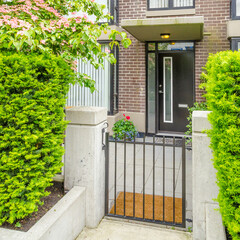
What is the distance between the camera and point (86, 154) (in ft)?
10.9

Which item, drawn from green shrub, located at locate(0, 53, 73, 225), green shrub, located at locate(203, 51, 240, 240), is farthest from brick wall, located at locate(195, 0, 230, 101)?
green shrub, located at locate(0, 53, 73, 225)

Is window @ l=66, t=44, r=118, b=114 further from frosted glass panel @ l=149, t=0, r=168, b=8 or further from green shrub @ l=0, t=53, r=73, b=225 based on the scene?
green shrub @ l=0, t=53, r=73, b=225

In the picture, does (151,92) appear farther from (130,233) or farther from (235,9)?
(130,233)

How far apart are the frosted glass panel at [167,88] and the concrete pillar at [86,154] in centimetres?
561

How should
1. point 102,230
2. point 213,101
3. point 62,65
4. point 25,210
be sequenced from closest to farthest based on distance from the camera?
point 213,101 → point 25,210 → point 62,65 → point 102,230

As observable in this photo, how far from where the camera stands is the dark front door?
849 cm

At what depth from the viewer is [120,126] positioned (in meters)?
8.17

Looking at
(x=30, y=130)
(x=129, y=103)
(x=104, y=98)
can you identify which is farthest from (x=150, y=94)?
(x=30, y=130)

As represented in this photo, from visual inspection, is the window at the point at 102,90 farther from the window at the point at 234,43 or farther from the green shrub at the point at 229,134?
the green shrub at the point at 229,134

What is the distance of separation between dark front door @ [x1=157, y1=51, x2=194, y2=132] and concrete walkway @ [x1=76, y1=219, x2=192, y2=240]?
5638 mm

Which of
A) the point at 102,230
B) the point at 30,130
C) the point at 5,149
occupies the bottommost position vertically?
the point at 102,230

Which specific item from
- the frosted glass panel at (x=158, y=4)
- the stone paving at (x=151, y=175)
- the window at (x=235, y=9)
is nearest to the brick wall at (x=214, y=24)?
the window at (x=235, y=9)

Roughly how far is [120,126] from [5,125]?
18.9 ft

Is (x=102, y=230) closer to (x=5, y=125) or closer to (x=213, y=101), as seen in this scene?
(x=5, y=125)
